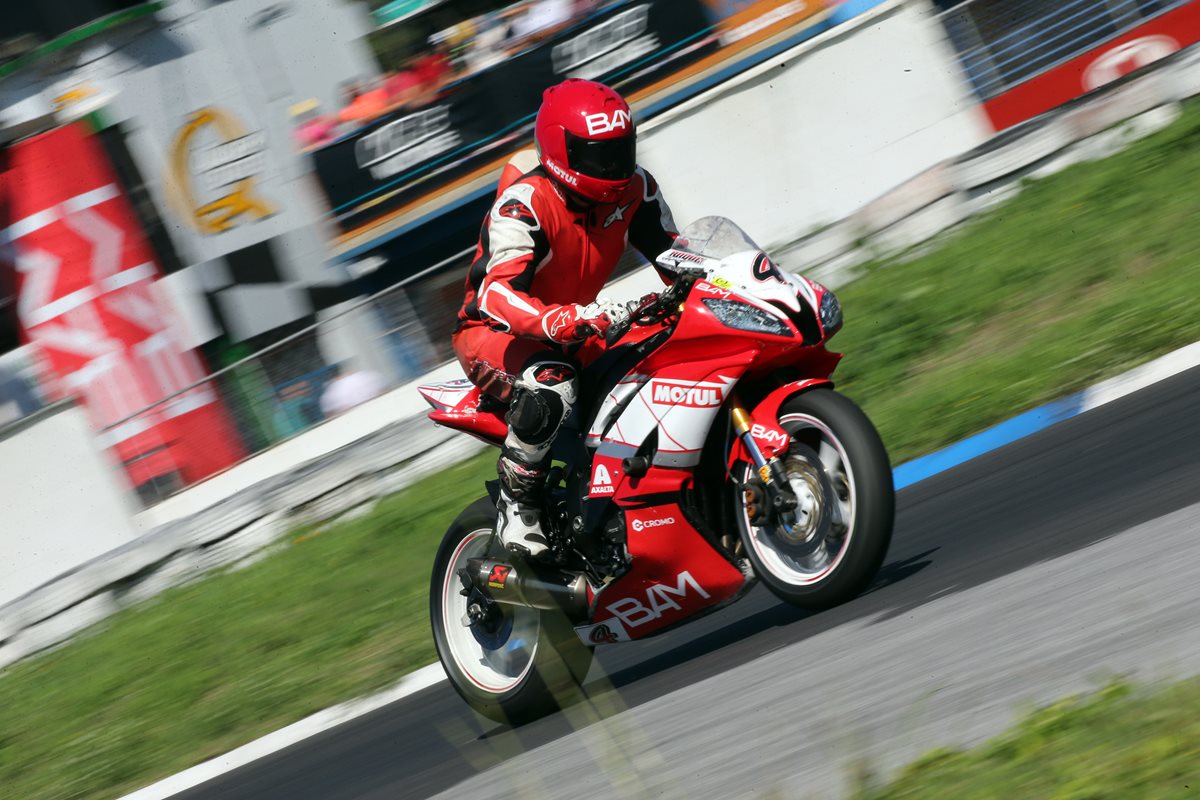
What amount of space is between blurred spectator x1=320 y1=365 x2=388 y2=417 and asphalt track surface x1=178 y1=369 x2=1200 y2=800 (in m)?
5.77

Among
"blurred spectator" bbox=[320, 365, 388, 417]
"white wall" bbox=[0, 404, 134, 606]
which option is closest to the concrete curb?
"blurred spectator" bbox=[320, 365, 388, 417]

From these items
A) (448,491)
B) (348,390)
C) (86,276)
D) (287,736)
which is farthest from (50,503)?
(287,736)

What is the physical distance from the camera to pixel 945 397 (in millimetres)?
7273

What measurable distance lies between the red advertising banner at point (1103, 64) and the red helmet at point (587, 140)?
7187 mm

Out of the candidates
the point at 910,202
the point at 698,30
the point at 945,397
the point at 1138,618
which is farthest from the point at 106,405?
the point at 1138,618

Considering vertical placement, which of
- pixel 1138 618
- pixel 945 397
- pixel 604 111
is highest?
pixel 604 111

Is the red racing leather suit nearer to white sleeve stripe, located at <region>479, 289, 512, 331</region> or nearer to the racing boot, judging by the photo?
white sleeve stripe, located at <region>479, 289, 512, 331</region>

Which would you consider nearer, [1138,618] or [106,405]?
[1138,618]

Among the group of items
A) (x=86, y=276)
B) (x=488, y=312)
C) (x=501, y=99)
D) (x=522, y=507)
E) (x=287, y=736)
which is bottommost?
(x=287, y=736)

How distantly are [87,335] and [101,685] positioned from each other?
406 inches

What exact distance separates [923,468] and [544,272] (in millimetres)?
2197

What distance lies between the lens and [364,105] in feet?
55.9

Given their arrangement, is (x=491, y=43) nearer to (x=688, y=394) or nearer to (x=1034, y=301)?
(x=1034, y=301)

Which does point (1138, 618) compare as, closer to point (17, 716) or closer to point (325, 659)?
point (325, 659)
